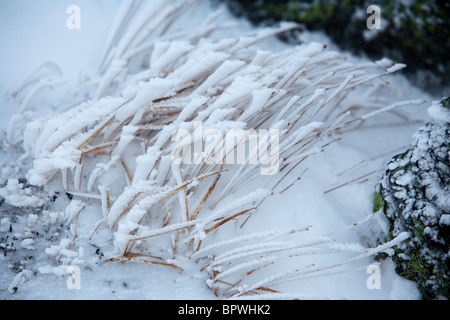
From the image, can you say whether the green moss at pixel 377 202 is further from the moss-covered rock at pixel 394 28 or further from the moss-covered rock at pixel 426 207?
the moss-covered rock at pixel 394 28

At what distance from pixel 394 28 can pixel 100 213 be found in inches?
55.2

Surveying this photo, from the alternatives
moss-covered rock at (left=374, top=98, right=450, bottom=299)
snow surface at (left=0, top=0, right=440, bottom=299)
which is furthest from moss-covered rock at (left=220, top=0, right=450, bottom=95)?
moss-covered rock at (left=374, top=98, right=450, bottom=299)

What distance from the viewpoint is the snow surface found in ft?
2.38

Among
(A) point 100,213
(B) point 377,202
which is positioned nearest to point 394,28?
(B) point 377,202

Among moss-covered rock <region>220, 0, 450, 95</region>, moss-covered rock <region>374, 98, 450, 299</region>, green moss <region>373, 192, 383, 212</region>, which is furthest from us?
moss-covered rock <region>220, 0, 450, 95</region>

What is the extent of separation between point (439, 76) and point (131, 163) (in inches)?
54.0

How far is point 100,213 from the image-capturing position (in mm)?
858

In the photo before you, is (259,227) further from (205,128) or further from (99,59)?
(99,59)

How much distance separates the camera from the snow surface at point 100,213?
726 millimetres

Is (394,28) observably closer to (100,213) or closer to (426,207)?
(426,207)

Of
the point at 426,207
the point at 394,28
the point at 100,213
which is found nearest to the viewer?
the point at 426,207

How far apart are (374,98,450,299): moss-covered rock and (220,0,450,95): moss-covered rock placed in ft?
2.57

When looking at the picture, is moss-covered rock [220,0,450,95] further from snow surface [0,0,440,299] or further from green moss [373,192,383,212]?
green moss [373,192,383,212]

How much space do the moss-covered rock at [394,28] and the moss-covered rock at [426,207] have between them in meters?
0.78
